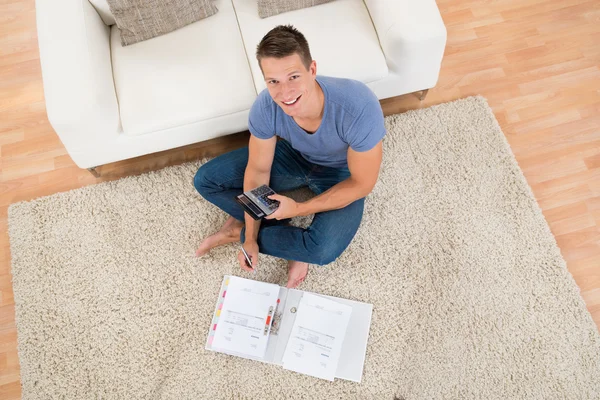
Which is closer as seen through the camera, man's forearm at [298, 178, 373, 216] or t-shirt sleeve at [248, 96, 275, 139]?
t-shirt sleeve at [248, 96, 275, 139]

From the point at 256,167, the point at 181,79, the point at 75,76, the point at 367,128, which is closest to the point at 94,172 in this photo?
the point at 75,76

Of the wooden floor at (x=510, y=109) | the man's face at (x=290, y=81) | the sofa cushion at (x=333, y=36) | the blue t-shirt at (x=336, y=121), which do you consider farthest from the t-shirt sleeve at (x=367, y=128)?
the wooden floor at (x=510, y=109)

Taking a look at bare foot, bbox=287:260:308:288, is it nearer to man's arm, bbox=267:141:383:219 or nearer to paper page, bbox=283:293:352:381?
paper page, bbox=283:293:352:381

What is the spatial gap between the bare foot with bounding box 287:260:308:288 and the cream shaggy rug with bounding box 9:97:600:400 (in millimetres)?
61

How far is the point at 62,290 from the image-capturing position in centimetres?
200

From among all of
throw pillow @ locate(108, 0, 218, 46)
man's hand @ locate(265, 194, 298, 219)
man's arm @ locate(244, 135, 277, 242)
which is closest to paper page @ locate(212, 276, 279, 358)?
man's arm @ locate(244, 135, 277, 242)

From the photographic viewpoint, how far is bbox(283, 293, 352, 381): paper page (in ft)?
5.93

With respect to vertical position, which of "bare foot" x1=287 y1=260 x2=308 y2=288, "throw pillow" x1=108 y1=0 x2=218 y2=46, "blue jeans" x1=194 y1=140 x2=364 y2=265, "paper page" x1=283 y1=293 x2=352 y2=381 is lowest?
"paper page" x1=283 y1=293 x2=352 y2=381

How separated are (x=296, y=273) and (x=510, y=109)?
1398 millimetres

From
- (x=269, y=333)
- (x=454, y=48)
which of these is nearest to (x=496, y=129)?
(x=454, y=48)

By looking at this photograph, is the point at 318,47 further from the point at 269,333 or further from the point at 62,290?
the point at 62,290

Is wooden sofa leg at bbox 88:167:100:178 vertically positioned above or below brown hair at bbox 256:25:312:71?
below

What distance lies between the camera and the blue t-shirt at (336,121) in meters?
1.47

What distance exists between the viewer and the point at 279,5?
195 centimetres
